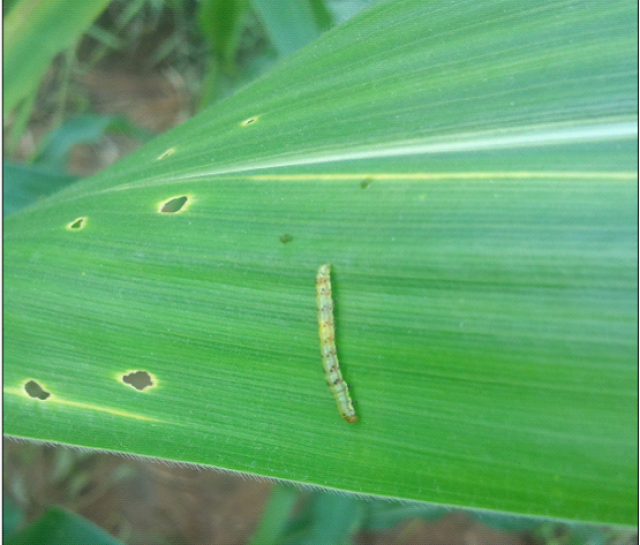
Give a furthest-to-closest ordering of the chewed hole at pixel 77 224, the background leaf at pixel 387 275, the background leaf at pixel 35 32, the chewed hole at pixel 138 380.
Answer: the background leaf at pixel 35 32, the chewed hole at pixel 77 224, the chewed hole at pixel 138 380, the background leaf at pixel 387 275

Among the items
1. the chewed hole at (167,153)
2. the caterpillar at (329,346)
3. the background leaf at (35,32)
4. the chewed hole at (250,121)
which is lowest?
the caterpillar at (329,346)

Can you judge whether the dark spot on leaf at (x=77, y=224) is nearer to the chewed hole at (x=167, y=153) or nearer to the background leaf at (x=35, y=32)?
the chewed hole at (x=167, y=153)

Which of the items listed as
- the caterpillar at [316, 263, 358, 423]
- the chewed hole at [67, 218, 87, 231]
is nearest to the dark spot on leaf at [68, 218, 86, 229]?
the chewed hole at [67, 218, 87, 231]

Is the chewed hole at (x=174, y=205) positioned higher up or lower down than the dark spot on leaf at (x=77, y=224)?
lower down

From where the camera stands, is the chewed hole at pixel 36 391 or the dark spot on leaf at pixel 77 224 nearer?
the chewed hole at pixel 36 391

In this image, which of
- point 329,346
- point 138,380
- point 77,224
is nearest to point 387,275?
point 329,346

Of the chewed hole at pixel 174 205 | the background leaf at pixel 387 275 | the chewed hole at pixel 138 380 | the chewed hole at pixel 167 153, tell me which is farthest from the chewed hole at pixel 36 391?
the chewed hole at pixel 167 153

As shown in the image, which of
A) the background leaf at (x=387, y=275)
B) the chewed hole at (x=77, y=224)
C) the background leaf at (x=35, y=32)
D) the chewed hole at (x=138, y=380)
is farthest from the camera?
the background leaf at (x=35, y=32)

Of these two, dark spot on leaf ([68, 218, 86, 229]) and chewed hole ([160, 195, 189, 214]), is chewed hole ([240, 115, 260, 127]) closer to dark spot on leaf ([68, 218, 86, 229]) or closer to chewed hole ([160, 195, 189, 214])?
chewed hole ([160, 195, 189, 214])
